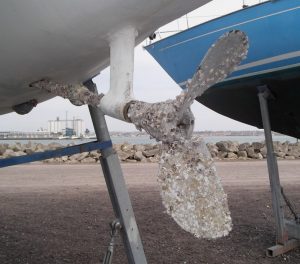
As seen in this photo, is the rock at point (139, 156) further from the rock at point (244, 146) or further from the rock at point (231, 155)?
the rock at point (244, 146)

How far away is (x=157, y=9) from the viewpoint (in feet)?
6.27

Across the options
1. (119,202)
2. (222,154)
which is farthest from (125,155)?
(119,202)

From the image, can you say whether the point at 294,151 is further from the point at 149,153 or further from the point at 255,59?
the point at 255,59

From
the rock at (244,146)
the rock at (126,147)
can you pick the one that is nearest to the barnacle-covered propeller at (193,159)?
the rock at (126,147)

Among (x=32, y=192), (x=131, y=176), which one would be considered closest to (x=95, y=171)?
(x=131, y=176)

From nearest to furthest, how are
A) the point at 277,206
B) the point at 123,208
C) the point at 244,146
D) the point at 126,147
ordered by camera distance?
the point at 123,208 < the point at 277,206 < the point at 126,147 < the point at 244,146

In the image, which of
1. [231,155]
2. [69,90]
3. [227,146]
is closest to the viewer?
[69,90]

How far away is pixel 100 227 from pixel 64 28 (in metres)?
3.88

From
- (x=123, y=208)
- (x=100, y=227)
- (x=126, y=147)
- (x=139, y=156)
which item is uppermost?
(x=126, y=147)

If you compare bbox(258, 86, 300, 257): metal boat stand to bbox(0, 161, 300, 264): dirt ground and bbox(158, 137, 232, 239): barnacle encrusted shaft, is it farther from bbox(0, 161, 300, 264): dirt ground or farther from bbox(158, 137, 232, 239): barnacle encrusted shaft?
bbox(158, 137, 232, 239): barnacle encrusted shaft

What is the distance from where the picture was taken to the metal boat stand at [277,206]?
14.3 feet

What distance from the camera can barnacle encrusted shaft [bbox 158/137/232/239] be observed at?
1.66m

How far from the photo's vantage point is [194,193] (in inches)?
65.7

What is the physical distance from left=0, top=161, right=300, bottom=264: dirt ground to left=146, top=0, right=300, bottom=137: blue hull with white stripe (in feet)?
4.70
